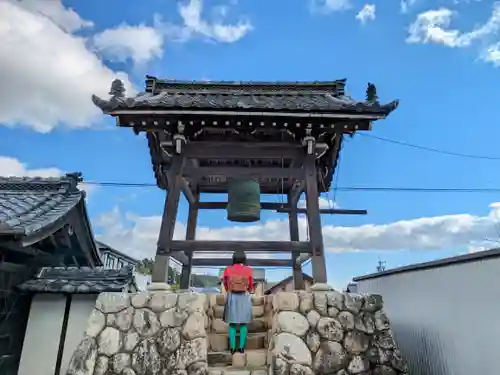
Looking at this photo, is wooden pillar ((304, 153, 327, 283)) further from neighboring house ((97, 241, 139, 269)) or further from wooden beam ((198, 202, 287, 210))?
neighboring house ((97, 241, 139, 269))

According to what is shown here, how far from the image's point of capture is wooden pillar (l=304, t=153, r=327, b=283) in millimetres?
6102

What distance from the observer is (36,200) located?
22.9 ft

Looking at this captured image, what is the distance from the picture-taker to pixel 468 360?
14.5ft

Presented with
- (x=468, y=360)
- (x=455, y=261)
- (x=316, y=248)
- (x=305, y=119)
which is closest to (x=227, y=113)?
(x=305, y=119)

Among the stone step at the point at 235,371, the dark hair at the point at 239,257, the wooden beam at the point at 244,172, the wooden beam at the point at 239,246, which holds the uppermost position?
the wooden beam at the point at 244,172

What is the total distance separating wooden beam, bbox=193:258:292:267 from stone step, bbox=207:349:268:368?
2493 mm

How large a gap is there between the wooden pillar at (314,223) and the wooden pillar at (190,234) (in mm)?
3184

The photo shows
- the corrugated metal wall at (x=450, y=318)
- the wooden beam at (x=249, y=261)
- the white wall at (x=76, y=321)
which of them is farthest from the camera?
the wooden beam at (x=249, y=261)

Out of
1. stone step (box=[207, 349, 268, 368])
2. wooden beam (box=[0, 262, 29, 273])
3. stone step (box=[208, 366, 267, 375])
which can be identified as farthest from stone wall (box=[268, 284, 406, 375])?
wooden beam (box=[0, 262, 29, 273])

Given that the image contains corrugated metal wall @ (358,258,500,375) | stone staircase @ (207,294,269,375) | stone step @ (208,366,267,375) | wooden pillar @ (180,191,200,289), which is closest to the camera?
corrugated metal wall @ (358,258,500,375)

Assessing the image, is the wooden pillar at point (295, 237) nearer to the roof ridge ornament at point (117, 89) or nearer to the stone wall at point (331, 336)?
the stone wall at point (331, 336)

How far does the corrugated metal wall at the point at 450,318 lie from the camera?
160 inches

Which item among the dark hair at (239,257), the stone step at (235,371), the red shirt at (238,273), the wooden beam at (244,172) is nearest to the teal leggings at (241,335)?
the stone step at (235,371)

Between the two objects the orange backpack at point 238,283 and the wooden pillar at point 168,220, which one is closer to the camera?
the orange backpack at point 238,283
